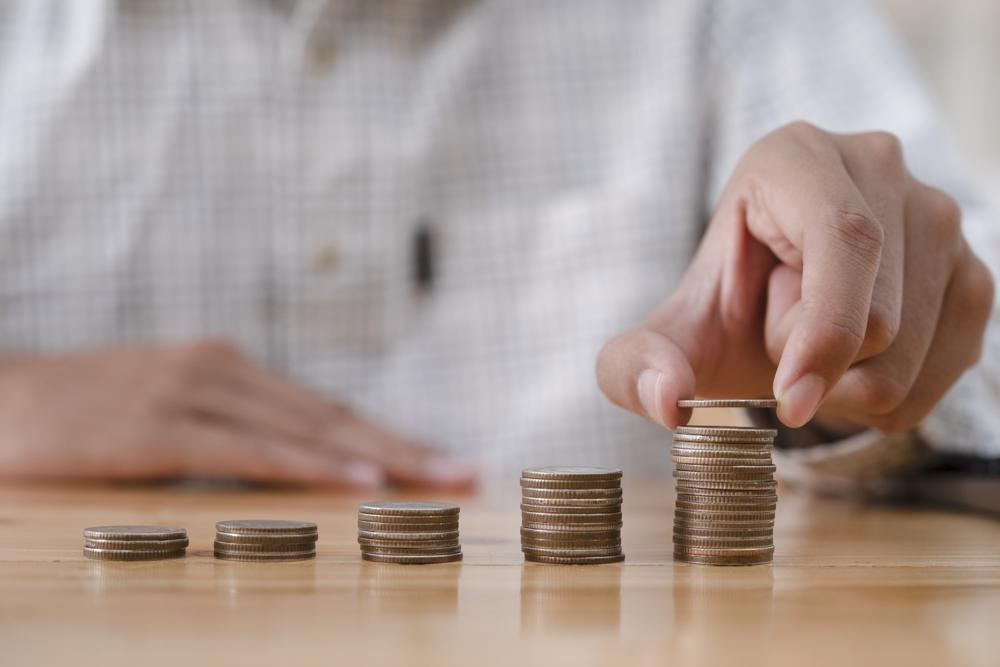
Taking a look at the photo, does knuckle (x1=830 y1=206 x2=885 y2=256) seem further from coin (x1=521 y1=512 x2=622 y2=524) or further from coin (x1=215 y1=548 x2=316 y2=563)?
coin (x1=215 y1=548 x2=316 y2=563)

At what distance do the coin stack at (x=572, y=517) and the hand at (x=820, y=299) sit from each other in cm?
9

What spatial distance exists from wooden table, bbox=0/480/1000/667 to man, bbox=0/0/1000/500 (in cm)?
88

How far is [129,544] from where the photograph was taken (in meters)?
0.83

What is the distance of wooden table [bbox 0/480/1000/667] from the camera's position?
0.54 m

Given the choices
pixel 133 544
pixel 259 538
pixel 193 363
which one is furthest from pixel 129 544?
pixel 193 363

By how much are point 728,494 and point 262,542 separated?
40 centimetres

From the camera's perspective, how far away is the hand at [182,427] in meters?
1.79

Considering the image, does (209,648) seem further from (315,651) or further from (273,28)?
(273,28)

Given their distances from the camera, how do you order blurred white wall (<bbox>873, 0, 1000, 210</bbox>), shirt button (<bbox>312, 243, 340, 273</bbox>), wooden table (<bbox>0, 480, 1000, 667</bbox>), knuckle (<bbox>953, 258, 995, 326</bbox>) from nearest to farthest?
wooden table (<bbox>0, 480, 1000, 667</bbox>) → knuckle (<bbox>953, 258, 995, 326</bbox>) → shirt button (<bbox>312, 243, 340, 273</bbox>) → blurred white wall (<bbox>873, 0, 1000, 210</bbox>)

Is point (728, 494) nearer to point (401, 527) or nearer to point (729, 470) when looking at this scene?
point (729, 470)

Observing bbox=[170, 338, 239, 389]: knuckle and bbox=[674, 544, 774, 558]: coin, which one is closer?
bbox=[674, 544, 774, 558]: coin

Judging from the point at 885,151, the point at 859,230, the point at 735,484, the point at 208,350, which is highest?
the point at 885,151

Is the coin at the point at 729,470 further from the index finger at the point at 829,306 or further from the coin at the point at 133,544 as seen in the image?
the coin at the point at 133,544

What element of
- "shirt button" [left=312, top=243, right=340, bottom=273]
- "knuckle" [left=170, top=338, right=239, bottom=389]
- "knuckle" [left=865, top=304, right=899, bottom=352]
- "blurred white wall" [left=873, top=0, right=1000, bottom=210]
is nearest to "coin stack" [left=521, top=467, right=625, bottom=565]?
"knuckle" [left=865, top=304, right=899, bottom=352]
